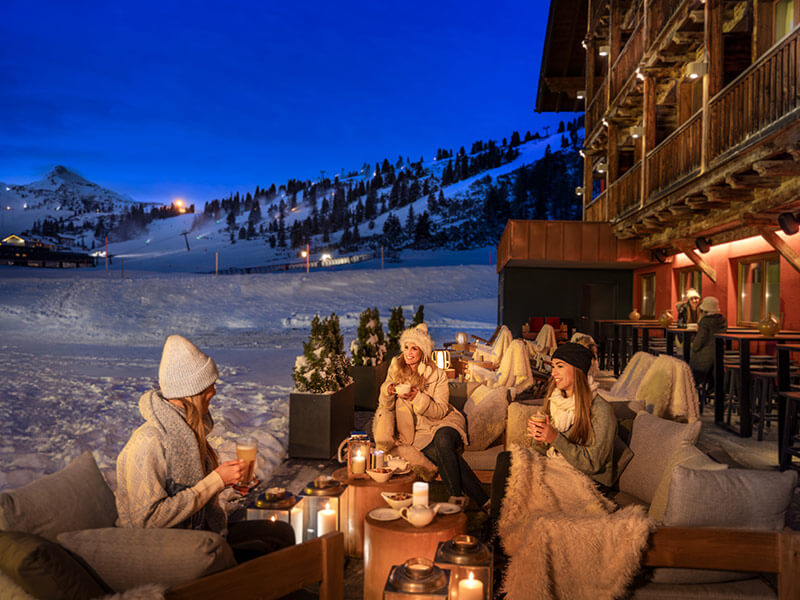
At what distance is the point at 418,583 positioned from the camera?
2.43 m

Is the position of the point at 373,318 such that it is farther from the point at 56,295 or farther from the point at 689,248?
the point at 56,295

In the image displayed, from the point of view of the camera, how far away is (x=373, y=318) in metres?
9.88

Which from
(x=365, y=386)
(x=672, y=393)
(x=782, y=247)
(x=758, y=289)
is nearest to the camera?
(x=672, y=393)

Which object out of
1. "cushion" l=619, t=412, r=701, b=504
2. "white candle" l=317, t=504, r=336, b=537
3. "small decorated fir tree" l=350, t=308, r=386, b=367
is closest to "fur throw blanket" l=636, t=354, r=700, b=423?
"cushion" l=619, t=412, r=701, b=504

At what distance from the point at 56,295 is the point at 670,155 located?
113ft

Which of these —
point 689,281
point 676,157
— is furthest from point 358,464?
point 689,281

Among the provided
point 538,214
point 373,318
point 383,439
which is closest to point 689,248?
point 373,318

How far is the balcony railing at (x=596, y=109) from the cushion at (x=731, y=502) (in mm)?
17717

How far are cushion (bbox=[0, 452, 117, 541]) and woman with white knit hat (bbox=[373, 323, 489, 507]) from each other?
259 cm

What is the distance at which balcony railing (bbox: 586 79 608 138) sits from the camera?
1892cm

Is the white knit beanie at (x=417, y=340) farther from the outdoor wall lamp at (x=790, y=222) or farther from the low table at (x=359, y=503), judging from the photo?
the outdoor wall lamp at (x=790, y=222)

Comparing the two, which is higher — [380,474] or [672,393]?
[672,393]

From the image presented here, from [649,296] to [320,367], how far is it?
615 inches

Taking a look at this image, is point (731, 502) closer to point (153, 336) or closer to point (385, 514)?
point (385, 514)
